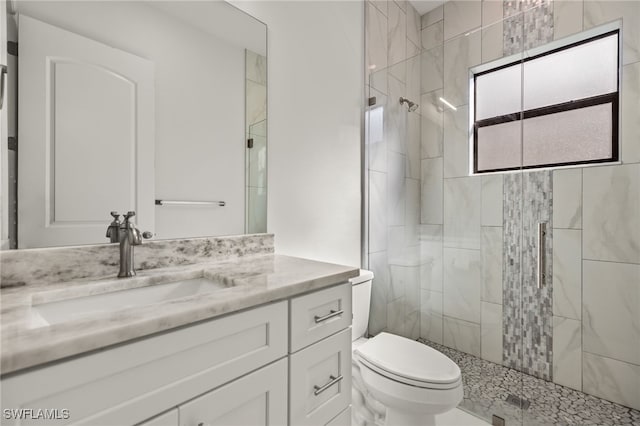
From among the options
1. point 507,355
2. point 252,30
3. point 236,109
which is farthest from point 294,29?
point 507,355

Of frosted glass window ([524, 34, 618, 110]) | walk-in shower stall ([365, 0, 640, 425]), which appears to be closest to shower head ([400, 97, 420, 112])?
walk-in shower stall ([365, 0, 640, 425])

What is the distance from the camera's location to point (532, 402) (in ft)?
5.39

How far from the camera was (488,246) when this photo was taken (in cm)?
178

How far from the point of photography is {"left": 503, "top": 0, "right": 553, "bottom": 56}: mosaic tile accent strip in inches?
75.3

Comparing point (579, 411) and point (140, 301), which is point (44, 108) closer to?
point (140, 301)

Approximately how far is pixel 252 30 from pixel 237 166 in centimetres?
62

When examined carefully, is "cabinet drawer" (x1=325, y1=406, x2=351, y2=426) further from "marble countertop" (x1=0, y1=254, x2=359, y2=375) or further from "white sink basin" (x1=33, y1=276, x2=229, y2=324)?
"white sink basin" (x1=33, y1=276, x2=229, y2=324)

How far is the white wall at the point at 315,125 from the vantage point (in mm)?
1473

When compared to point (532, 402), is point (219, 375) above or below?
above

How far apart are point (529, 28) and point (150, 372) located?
8.44 ft

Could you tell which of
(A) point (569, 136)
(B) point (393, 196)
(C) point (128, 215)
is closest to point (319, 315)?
(C) point (128, 215)

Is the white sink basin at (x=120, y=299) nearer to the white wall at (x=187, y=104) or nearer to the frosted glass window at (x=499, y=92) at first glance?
the white wall at (x=187, y=104)

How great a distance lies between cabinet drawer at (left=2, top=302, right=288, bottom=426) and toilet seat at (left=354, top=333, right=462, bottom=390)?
0.72 m

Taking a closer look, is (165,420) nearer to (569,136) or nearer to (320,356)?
(320,356)
